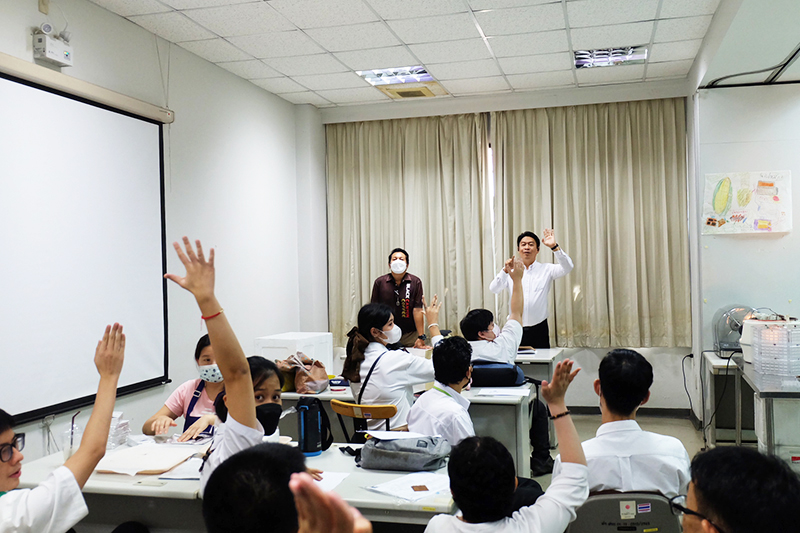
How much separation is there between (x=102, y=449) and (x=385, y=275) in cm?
472

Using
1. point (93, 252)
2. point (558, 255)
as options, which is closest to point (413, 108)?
point (558, 255)

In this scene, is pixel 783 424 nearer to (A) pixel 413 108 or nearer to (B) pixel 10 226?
(B) pixel 10 226

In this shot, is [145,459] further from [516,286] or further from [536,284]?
[536,284]

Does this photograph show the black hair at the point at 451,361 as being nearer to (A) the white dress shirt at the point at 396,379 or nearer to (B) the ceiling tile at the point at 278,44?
(A) the white dress shirt at the point at 396,379

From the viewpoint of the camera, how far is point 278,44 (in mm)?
4793

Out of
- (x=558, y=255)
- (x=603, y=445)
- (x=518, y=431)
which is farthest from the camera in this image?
(x=558, y=255)

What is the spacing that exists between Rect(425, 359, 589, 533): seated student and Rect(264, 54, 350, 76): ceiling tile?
13.3ft

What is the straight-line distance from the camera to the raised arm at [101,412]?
169 centimetres

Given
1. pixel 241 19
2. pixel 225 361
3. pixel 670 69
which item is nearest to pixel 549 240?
pixel 670 69

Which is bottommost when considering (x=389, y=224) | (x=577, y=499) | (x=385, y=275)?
(x=577, y=499)

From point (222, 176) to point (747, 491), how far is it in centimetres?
482

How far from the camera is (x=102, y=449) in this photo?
5.70 feet

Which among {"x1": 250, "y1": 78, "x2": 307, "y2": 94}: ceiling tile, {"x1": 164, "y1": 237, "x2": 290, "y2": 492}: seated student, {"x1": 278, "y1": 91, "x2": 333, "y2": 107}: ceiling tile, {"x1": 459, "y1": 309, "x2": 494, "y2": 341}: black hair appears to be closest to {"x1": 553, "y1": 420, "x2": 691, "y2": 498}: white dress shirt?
{"x1": 164, "y1": 237, "x2": 290, "y2": 492}: seated student

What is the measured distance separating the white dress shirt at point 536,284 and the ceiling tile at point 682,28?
201 centimetres
